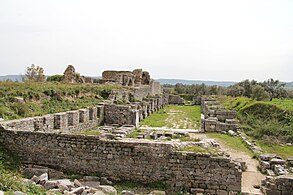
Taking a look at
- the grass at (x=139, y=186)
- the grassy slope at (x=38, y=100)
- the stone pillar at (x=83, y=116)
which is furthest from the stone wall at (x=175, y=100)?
the grass at (x=139, y=186)

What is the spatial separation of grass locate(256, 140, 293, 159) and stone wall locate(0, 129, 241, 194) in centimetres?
634

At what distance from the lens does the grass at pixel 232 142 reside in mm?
14688

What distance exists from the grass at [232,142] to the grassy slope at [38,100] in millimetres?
7739

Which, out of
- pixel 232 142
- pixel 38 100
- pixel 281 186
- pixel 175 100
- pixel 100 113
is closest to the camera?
pixel 281 186

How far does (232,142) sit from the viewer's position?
16.3m

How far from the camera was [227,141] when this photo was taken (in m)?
16.5

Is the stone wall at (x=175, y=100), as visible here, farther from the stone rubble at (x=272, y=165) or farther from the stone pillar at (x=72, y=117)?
the stone rubble at (x=272, y=165)

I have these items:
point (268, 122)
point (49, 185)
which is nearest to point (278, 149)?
point (268, 122)

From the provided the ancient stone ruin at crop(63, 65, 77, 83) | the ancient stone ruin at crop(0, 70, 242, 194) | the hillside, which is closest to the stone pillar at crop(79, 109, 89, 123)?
the ancient stone ruin at crop(0, 70, 242, 194)

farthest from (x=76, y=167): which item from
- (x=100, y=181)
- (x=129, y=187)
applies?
(x=129, y=187)

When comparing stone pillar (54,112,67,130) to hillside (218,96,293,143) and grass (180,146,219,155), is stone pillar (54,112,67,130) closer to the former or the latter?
grass (180,146,219,155)

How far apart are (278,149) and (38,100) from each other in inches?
487

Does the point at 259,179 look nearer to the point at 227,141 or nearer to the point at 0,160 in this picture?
the point at 227,141

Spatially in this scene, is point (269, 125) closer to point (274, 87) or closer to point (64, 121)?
point (64, 121)
